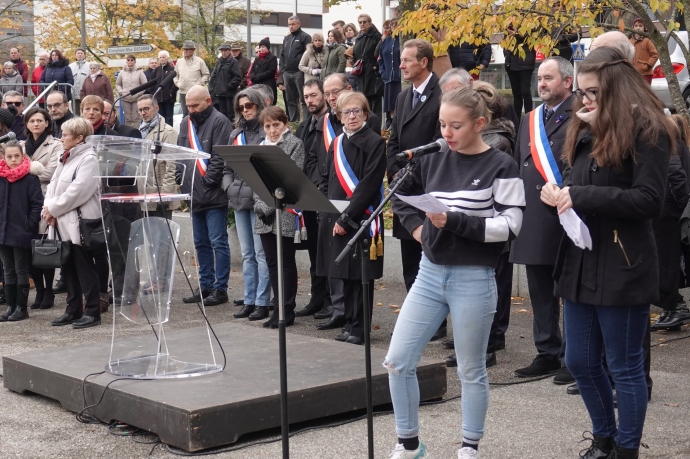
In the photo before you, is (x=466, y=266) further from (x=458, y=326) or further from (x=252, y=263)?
(x=252, y=263)

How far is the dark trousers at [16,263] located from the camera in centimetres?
995

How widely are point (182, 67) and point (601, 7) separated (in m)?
13.1

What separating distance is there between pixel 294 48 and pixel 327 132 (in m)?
10.8

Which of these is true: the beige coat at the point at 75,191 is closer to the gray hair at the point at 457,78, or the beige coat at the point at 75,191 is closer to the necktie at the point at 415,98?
the necktie at the point at 415,98

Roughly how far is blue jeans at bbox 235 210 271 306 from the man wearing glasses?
412cm

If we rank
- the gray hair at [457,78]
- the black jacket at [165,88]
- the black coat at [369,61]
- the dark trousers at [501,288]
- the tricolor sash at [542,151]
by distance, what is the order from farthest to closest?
the black jacket at [165,88] → the black coat at [369,61] → the dark trousers at [501,288] → the gray hair at [457,78] → the tricolor sash at [542,151]

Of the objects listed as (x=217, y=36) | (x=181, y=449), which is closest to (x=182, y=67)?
(x=181, y=449)

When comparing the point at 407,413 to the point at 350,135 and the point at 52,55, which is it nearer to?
the point at 350,135

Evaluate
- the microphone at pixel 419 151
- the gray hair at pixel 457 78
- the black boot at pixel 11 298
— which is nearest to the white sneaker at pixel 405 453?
the microphone at pixel 419 151

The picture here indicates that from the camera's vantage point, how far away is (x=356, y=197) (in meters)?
7.59

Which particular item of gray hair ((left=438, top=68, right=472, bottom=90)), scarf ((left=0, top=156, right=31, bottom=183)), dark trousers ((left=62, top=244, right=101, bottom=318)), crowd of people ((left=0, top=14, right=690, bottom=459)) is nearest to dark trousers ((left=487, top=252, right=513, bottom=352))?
crowd of people ((left=0, top=14, right=690, bottom=459))

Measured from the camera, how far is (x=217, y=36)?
40.3 meters

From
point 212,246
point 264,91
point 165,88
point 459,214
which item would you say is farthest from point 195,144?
point 165,88

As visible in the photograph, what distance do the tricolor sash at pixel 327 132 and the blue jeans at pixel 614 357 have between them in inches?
161
